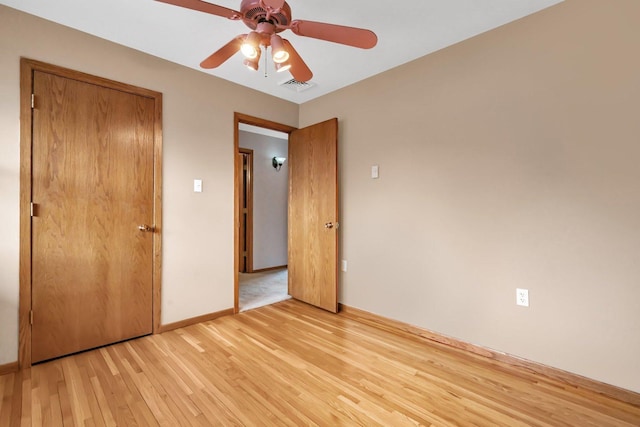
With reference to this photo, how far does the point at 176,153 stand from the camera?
8.94 ft

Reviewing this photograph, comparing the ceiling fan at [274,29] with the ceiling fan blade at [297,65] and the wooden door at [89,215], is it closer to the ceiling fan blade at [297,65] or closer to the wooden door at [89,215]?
the ceiling fan blade at [297,65]

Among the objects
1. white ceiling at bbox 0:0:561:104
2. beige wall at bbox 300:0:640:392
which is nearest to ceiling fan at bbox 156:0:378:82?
white ceiling at bbox 0:0:561:104

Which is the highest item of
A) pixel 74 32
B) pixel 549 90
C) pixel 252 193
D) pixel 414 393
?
pixel 74 32

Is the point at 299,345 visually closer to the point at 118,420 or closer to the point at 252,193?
the point at 118,420

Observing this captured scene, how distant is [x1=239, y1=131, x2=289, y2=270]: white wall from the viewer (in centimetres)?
515

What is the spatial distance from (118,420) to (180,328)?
122cm

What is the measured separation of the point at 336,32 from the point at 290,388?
2.04 meters

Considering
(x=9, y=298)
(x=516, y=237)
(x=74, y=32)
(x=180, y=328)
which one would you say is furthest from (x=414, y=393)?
(x=74, y=32)

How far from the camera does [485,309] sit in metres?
2.24

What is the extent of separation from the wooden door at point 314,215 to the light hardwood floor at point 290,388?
859 mm

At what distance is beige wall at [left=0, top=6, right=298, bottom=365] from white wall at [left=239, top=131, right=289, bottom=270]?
5.76ft

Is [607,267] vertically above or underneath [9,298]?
above

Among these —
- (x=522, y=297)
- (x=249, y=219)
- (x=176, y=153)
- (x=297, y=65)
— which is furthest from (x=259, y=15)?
(x=249, y=219)

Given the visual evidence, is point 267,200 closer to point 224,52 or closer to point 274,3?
point 224,52
